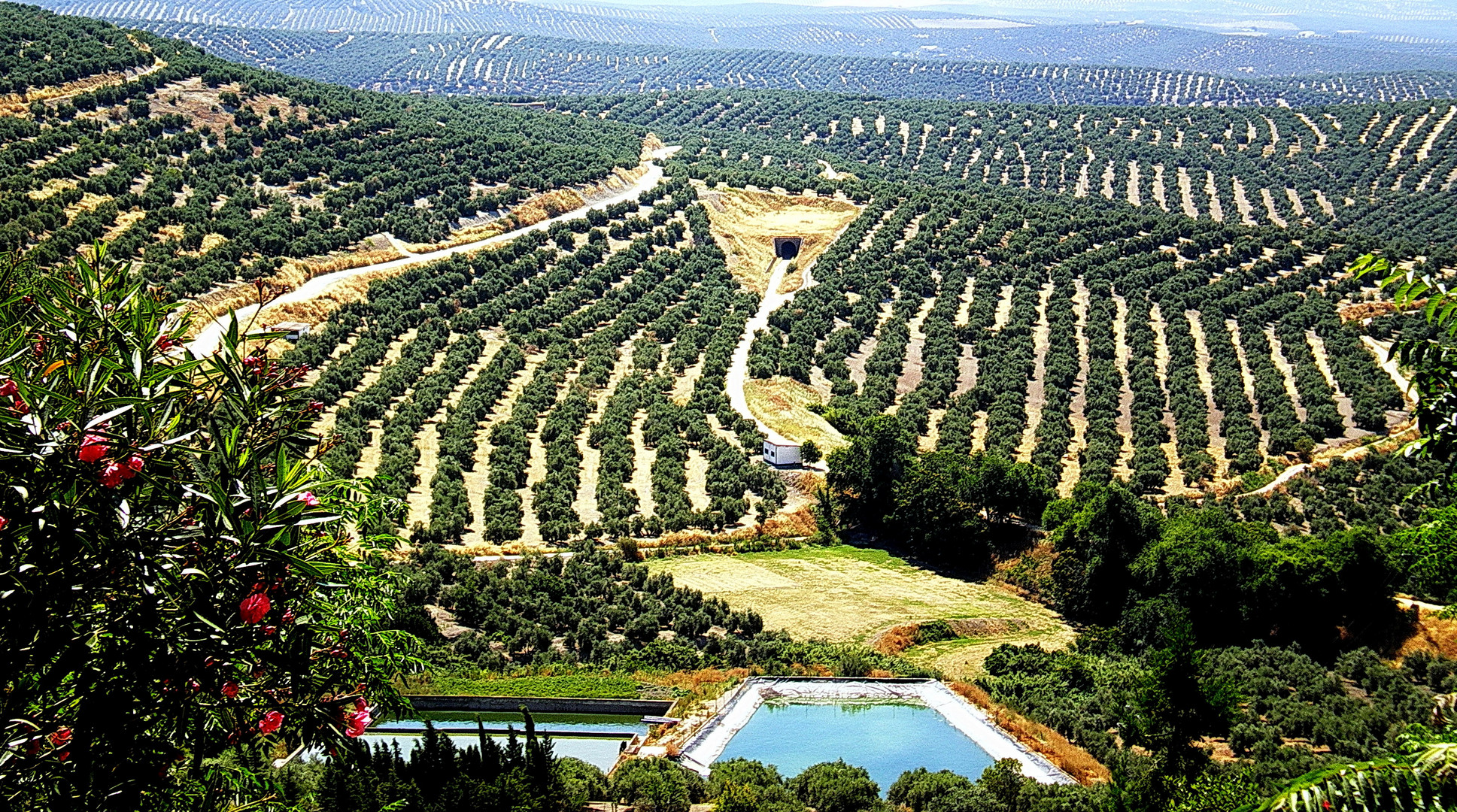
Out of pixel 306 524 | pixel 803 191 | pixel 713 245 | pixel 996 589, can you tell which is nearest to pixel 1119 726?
pixel 996 589

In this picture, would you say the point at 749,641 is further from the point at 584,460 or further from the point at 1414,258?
the point at 1414,258

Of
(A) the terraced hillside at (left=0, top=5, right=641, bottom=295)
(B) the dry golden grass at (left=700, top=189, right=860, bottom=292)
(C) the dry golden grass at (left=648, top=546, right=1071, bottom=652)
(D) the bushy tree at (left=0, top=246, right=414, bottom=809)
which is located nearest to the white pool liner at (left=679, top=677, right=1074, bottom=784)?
(C) the dry golden grass at (left=648, top=546, right=1071, bottom=652)

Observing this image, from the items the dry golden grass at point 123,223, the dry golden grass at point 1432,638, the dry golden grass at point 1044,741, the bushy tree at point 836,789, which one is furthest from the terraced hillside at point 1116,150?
the bushy tree at point 836,789

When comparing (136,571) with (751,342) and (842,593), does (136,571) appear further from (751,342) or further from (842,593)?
(751,342)

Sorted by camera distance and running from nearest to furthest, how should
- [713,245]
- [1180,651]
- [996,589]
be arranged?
[1180,651] < [996,589] < [713,245]

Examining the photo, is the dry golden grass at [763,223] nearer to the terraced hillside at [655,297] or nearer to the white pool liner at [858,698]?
the terraced hillside at [655,297]

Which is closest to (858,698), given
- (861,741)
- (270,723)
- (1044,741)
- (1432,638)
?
(861,741)

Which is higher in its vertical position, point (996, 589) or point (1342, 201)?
point (1342, 201)
